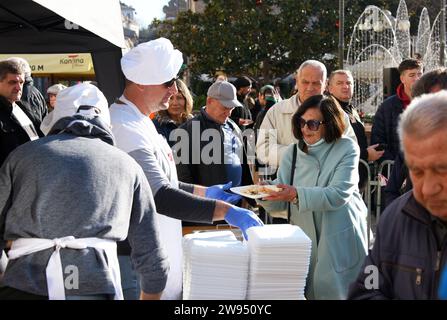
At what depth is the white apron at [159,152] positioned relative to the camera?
3.40m

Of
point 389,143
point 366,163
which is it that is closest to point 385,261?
point 366,163

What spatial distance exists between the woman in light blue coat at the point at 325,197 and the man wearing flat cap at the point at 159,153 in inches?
31.2

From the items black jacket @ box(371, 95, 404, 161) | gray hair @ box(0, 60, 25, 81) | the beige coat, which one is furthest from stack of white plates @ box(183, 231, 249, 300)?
black jacket @ box(371, 95, 404, 161)

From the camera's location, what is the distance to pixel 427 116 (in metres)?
2.11

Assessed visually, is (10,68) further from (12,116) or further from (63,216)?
(63,216)

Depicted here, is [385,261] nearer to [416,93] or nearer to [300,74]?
[416,93]

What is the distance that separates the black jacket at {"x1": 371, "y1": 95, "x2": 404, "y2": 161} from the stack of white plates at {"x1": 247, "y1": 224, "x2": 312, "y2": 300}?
410 centimetres

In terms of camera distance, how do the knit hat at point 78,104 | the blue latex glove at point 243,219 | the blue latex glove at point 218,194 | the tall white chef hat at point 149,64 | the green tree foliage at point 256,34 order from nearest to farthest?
the knit hat at point 78,104, the blue latex glove at point 243,219, the tall white chef hat at point 149,64, the blue latex glove at point 218,194, the green tree foliage at point 256,34

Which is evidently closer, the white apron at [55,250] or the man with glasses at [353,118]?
the white apron at [55,250]

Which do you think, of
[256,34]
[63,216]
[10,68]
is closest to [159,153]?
[63,216]

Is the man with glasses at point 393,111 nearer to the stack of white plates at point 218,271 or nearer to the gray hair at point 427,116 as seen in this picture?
the stack of white plates at point 218,271

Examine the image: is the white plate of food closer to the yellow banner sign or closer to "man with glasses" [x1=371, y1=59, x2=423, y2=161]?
"man with glasses" [x1=371, y1=59, x2=423, y2=161]

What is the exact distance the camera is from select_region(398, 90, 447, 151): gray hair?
→ 2086 millimetres

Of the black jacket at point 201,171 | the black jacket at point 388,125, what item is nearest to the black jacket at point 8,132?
the black jacket at point 201,171
